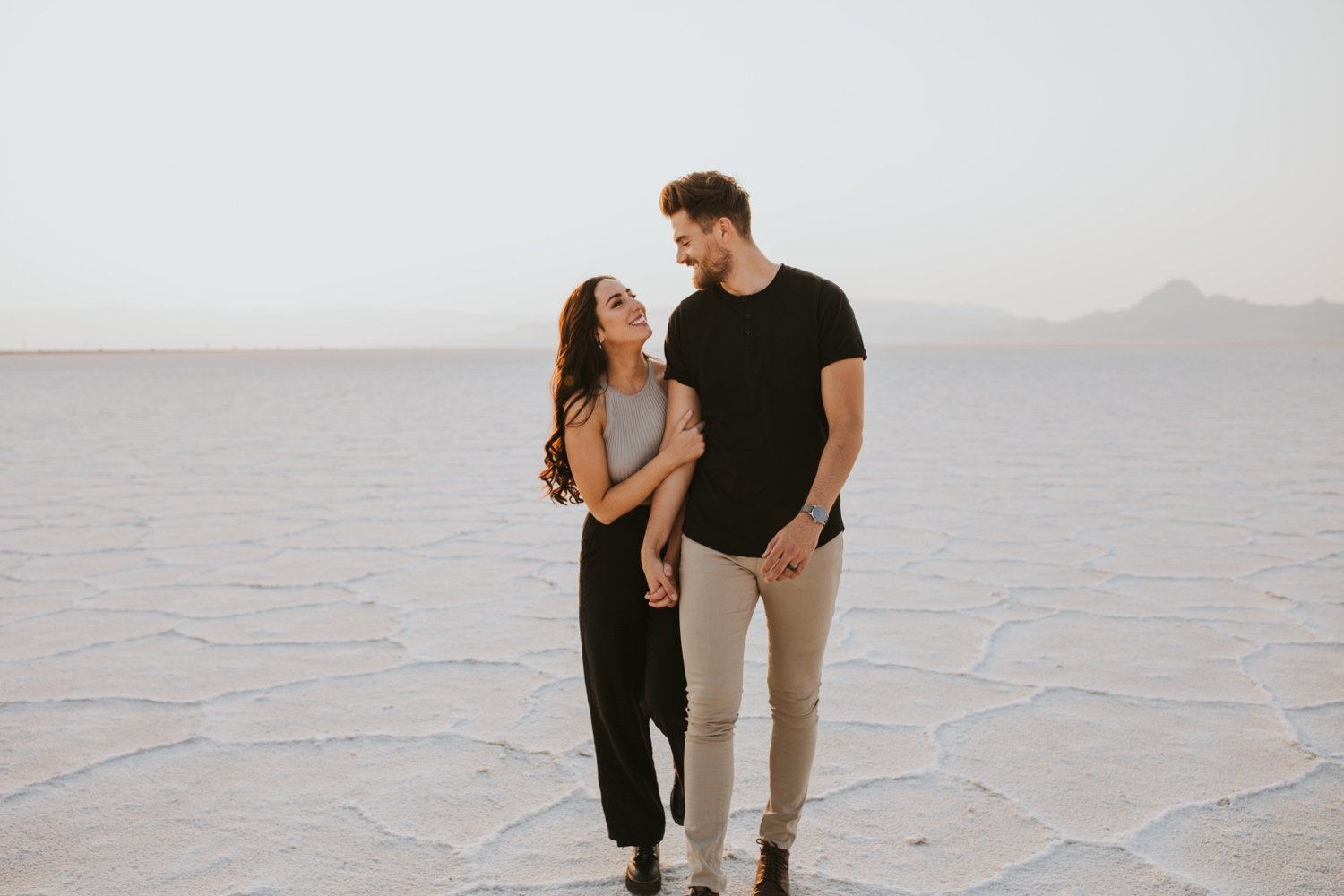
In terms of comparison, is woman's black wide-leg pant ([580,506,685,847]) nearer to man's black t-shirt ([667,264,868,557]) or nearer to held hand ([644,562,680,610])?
held hand ([644,562,680,610])

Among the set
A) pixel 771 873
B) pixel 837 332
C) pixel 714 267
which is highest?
pixel 714 267

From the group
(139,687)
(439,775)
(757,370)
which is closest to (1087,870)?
(757,370)

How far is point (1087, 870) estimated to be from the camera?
2.04 meters

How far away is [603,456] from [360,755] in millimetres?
1069

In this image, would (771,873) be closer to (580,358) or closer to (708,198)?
(580,358)

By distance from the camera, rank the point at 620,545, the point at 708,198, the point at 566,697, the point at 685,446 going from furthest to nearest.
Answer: the point at 566,697
the point at 620,545
the point at 685,446
the point at 708,198

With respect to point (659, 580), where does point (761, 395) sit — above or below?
above

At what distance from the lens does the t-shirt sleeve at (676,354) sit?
6.32 ft

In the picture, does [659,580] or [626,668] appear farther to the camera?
[626,668]

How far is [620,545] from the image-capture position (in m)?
2.02

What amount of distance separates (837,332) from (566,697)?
1509mm

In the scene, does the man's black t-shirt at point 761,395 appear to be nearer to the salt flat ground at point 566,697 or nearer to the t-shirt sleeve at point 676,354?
the t-shirt sleeve at point 676,354

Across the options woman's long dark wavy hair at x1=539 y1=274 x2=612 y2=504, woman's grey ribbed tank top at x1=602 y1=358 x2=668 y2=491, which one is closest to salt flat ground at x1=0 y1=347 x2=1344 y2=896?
woman's grey ribbed tank top at x1=602 y1=358 x2=668 y2=491

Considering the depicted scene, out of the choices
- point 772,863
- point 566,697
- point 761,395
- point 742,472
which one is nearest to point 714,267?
point 761,395
